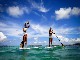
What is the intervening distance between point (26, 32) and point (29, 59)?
3.45 feet

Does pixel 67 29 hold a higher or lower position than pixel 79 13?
lower

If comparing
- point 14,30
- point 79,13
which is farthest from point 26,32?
point 79,13

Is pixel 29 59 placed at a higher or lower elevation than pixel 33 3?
lower

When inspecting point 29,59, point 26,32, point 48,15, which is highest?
point 48,15

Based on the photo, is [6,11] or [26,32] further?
[26,32]

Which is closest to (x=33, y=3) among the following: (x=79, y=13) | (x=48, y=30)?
(x=48, y=30)

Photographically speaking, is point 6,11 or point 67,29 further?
point 67,29

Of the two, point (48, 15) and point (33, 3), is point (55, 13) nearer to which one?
point (48, 15)

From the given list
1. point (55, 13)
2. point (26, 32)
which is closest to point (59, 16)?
point (55, 13)

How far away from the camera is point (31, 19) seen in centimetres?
780

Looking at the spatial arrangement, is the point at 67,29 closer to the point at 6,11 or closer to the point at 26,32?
the point at 26,32

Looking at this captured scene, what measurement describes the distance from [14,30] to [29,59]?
1107 mm

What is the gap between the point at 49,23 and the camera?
7930mm

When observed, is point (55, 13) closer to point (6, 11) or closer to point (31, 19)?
point (31, 19)
